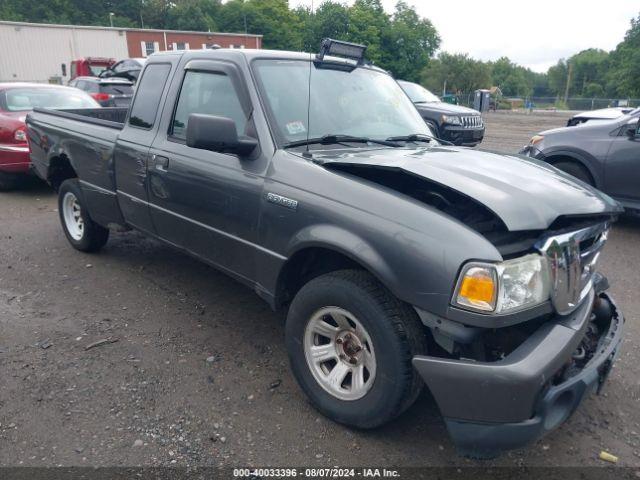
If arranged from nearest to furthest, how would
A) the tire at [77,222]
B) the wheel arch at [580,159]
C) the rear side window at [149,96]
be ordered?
1. the rear side window at [149,96]
2. the tire at [77,222]
3. the wheel arch at [580,159]

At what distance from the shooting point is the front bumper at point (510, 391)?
2.11 m

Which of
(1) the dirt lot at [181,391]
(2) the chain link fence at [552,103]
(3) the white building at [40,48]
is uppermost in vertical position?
(3) the white building at [40,48]

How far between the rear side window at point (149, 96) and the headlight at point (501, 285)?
9.50ft

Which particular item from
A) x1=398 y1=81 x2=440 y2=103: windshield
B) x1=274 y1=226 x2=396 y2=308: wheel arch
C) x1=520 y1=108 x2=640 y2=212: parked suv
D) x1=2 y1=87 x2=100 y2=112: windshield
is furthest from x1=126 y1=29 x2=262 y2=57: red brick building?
x1=274 y1=226 x2=396 y2=308: wheel arch

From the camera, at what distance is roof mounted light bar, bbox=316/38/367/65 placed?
365 centimetres

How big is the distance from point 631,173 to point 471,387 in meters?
5.14

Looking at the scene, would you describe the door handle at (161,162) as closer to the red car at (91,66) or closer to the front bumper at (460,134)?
the front bumper at (460,134)

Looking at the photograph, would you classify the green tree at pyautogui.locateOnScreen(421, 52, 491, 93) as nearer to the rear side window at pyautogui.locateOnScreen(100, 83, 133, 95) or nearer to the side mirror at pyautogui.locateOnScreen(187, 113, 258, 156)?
the rear side window at pyautogui.locateOnScreen(100, 83, 133, 95)

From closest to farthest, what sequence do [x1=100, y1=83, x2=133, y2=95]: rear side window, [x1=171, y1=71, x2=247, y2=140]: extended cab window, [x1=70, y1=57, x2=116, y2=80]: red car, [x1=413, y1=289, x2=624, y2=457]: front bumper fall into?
1. [x1=413, y1=289, x2=624, y2=457]: front bumper
2. [x1=171, y1=71, x2=247, y2=140]: extended cab window
3. [x1=100, y1=83, x2=133, y2=95]: rear side window
4. [x1=70, y1=57, x2=116, y2=80]: red car

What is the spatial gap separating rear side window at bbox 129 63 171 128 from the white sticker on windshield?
138 centimetres

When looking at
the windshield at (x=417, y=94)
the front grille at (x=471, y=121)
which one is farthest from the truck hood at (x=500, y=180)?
the windshield at (x=417, y=94)

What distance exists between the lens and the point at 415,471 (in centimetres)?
253

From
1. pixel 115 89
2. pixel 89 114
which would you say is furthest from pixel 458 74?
pixel 89 114

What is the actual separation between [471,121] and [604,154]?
606cm
